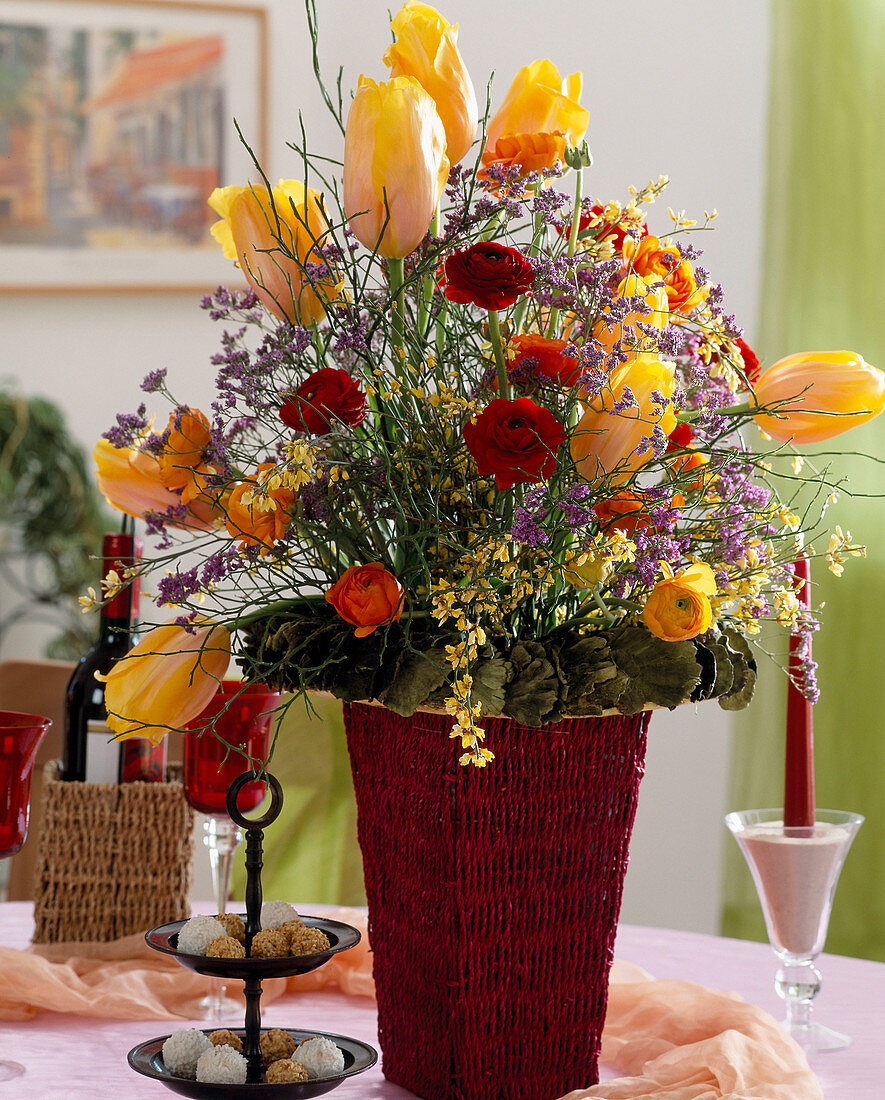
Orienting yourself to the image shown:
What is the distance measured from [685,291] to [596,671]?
21cm

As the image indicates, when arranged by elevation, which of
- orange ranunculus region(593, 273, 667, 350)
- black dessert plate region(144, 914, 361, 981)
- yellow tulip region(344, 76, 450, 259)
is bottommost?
black dessert plate region(144, 914, 361, 981)

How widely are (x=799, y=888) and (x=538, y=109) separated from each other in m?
0.47

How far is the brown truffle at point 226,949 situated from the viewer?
0.59m

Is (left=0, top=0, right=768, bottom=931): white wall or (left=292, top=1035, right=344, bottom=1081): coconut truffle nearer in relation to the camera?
(left=292, top=1035, right=344, bottom=1081): coconut truffle

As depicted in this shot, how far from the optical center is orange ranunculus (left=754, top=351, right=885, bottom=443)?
605mm

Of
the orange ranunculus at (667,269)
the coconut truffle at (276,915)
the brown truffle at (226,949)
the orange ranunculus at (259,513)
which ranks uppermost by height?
the orange ranunculus at (667,269)

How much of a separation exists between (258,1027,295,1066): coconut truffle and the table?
0.08m

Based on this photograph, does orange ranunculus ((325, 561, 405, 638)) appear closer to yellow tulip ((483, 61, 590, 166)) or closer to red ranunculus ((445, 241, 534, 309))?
red ranunculus ((445, 241, 534, 309))

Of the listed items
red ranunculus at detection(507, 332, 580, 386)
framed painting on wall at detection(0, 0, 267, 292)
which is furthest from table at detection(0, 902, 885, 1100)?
framed painting on wall at detection(0, 0, 267, 292)

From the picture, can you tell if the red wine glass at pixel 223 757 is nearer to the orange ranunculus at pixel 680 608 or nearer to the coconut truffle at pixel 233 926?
the coconut truffle at pixel 233 926

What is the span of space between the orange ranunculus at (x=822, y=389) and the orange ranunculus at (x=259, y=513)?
0.24 meters

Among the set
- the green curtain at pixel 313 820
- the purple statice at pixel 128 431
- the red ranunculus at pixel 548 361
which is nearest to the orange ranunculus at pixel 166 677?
the purple statice at pixel 128 431

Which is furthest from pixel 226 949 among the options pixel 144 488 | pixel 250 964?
pixel 144 488

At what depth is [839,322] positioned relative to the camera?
6.50ft
